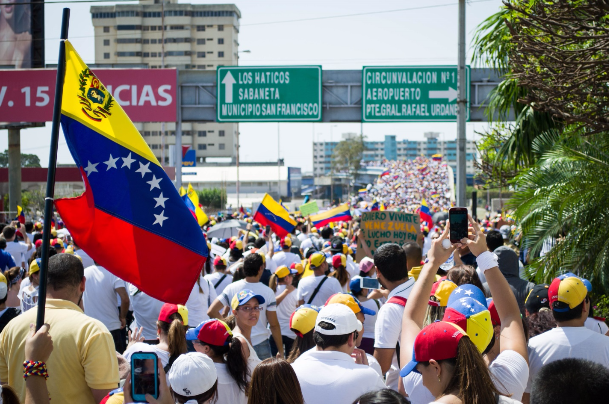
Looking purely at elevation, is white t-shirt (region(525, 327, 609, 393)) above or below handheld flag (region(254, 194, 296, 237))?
below

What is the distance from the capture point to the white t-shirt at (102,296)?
23.7ft

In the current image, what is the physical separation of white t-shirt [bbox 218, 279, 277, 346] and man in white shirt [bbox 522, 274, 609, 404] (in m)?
3.24

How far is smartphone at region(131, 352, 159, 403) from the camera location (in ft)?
9.61

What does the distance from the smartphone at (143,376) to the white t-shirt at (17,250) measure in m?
9.21

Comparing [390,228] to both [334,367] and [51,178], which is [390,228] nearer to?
[334,367]

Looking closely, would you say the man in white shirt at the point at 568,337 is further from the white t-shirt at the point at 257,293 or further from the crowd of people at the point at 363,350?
the white t-shirt at the point at 257,293

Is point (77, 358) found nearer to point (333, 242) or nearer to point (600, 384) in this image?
point (600, 384)

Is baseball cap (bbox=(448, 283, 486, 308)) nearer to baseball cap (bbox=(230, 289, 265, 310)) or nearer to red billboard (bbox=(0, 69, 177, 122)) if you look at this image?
baseball cap (bbox=(230, 289, 265, 310))

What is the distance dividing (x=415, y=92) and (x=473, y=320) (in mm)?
14655

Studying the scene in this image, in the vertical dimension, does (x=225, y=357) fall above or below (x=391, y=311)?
below

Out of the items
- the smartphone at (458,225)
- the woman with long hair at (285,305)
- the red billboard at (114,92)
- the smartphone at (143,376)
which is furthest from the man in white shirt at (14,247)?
the smartphone at (458,225)

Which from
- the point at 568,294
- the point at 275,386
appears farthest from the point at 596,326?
the point at 275,386

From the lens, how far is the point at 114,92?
17703 mm

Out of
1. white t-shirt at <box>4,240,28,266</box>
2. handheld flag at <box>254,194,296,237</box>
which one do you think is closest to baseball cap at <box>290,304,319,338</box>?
white t-shirt at <box>4,240,28,266</box>
